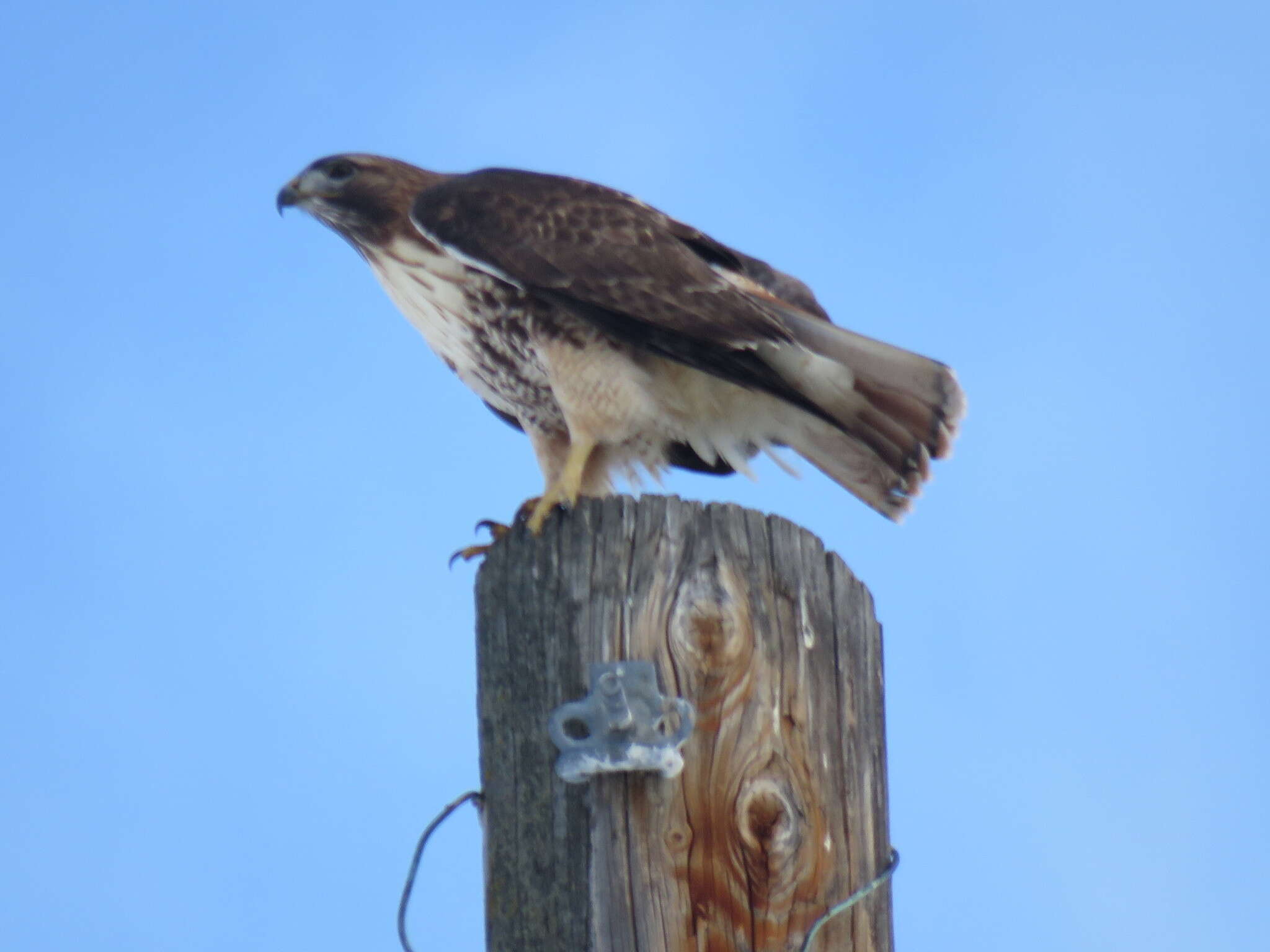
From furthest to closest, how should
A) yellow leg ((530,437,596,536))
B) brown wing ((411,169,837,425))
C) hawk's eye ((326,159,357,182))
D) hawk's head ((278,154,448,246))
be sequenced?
hawk's eye ((326,159,357,182))
hawk's head ((278,154,448,246))
brown wing ((411,169,837,425))
yellow leg ((530,437,596,536))

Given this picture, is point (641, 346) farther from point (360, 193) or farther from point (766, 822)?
point (766, 822)

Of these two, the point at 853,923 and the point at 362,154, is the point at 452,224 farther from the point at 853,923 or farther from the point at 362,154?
the point at 853,923

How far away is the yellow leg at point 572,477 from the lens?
3540 mm

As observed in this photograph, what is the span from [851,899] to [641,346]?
79.3 inches

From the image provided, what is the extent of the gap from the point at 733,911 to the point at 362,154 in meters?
3.32

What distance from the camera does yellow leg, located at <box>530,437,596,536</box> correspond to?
11.6 ft

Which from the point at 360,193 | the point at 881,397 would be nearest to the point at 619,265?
the point at 881,397

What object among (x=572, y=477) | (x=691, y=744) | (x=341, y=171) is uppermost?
(x=341, y=171)

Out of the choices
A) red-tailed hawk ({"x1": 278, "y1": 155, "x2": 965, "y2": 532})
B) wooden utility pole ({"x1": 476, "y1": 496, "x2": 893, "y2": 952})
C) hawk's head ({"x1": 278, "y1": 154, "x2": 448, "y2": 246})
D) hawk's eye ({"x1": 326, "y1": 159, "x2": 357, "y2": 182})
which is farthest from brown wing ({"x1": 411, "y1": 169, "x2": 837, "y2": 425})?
wooden utility pole ({"x1": 476, "y1": 496, "x2": 893, "y2": 952})

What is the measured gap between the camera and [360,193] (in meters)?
4.73

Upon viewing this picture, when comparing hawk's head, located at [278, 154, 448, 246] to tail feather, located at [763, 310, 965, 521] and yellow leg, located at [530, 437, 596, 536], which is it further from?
tail feather, located at [763, 310, 965, 521]

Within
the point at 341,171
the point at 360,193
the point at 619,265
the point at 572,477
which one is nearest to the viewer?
the point at 572,477

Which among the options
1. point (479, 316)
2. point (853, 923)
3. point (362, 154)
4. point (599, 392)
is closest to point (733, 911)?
point (853, 923)

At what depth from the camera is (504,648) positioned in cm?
235
